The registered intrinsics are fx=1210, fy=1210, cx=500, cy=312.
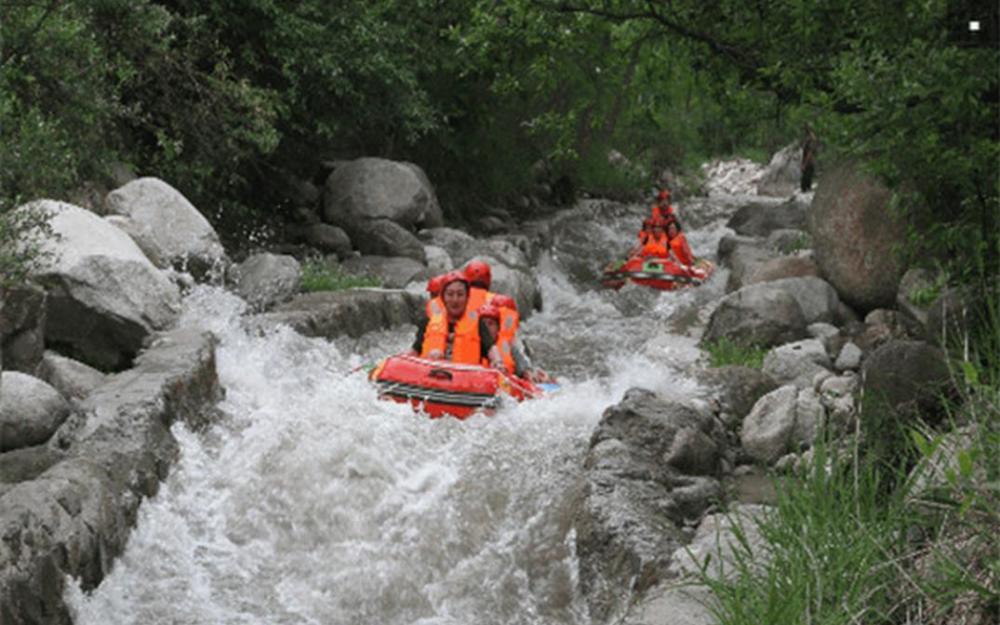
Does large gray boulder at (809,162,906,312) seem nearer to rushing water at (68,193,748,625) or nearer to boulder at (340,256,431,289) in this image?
rushing water at (68,193,748,625)

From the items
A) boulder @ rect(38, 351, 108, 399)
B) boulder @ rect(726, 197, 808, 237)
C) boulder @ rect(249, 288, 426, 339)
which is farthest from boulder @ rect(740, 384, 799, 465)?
boulder @ rect(726, 197, 808, 237)

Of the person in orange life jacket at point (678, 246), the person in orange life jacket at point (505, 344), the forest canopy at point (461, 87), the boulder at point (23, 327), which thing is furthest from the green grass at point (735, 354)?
the person in orange life jacket at point (678, 246)

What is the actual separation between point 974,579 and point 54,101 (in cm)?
871

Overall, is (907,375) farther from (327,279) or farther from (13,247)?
(327,279)

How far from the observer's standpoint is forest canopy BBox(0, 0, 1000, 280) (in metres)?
6.12

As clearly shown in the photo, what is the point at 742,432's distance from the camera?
840cm

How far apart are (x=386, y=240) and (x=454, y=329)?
221 inches

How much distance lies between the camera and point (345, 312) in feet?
37.5

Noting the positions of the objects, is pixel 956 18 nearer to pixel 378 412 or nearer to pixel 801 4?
pixel 801 4

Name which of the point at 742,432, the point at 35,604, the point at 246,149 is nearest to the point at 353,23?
the point at 246,149

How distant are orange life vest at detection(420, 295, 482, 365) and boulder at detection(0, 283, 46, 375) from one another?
3202mm

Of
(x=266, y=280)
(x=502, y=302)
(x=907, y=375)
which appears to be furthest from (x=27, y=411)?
(x=266, y=280)

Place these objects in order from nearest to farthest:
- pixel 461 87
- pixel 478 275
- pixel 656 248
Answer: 1. pixel 478 275
2. pixel 656 248
3. pixel 461 87

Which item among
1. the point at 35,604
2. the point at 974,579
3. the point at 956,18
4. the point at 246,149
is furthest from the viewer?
the point at 246,149
